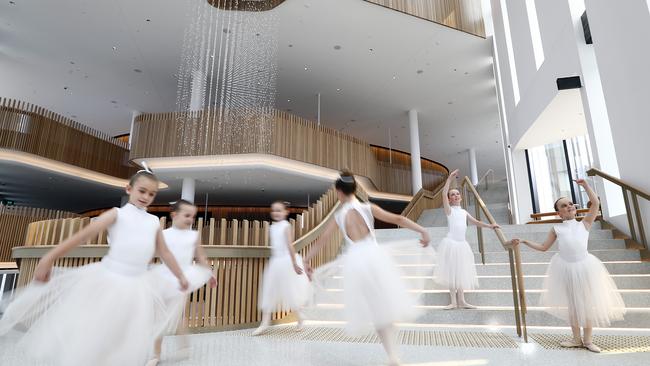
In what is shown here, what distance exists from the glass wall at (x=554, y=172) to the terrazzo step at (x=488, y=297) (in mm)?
7913

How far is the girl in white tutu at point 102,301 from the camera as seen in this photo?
2.09 meters

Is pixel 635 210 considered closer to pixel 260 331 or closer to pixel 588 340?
pixel 588 340

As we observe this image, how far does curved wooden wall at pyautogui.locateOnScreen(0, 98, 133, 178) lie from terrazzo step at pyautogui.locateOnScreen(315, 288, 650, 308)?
39.8ft

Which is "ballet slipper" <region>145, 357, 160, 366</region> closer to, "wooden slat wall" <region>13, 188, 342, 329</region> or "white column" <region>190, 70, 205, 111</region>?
"wooden slat wall" <region>13, 188, 342, 329</region>

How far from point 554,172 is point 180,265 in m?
12.7

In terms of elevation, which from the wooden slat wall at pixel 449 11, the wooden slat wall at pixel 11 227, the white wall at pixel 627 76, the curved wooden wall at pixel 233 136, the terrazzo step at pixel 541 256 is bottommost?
the terrazzo step at pixel 541 256

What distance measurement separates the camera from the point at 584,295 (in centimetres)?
342

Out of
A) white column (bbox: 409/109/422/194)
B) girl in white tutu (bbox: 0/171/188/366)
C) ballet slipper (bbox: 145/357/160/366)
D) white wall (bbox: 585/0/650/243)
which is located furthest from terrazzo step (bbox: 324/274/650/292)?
white column (bbox: 409/109/422/194)

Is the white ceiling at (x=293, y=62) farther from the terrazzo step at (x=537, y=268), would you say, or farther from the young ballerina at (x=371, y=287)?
the young ballerina at (x=371, y=287)

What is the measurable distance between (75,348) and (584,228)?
4.26m

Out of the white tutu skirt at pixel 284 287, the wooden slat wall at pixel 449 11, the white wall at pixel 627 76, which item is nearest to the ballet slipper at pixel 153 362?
the white tutu skirt at pixel 284 287

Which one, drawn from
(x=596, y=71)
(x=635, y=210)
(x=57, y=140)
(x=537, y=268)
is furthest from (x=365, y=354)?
(x=57, y=140)

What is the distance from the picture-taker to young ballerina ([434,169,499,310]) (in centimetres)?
493

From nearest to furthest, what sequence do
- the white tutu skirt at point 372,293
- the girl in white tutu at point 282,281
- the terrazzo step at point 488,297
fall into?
the white tutu skirt at point 372,293, the terrazzo step at point 488,297, the girl in white tutu at point 282,281
